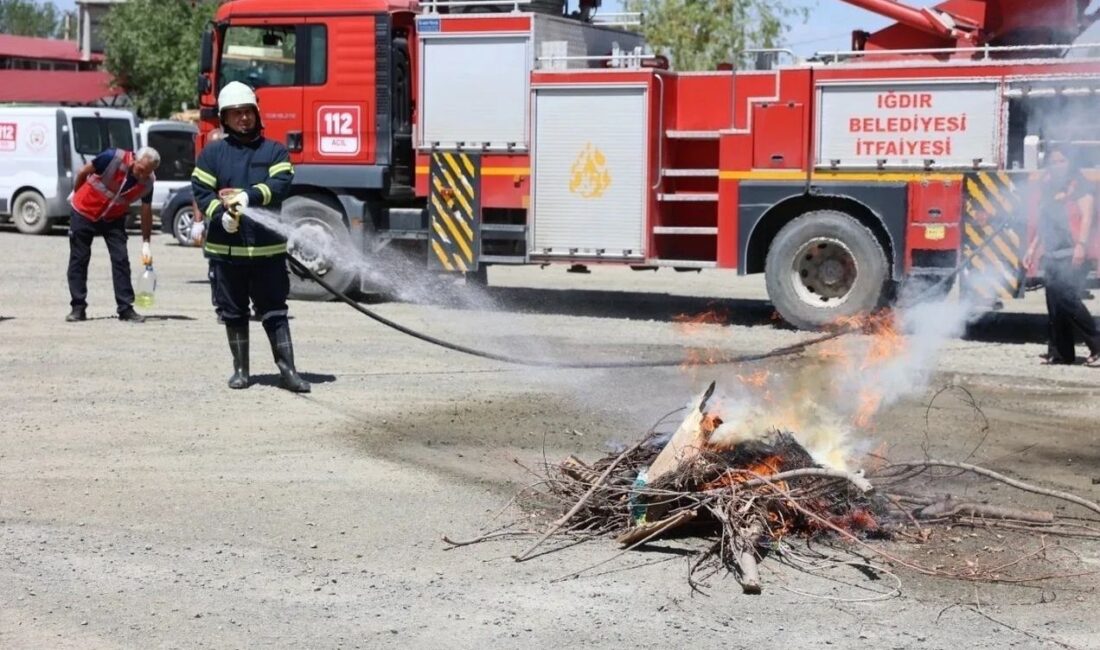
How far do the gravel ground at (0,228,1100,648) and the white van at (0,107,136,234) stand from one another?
12372 millimetres

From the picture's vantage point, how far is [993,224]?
41.3 feet

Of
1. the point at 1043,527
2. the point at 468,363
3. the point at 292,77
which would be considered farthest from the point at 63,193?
the point at 1043,527

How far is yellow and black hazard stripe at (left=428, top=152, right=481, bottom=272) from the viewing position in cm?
1462

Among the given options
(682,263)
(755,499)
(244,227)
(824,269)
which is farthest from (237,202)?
(824,269)

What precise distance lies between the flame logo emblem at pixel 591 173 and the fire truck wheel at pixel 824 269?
1847mm

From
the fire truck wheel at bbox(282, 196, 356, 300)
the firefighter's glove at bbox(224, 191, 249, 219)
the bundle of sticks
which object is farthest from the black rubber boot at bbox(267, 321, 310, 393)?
the fire truck wheel at bbox(282, 196, 356, 300)

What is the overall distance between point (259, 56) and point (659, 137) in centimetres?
457

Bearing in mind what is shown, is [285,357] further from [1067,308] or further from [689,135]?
[1067,308]

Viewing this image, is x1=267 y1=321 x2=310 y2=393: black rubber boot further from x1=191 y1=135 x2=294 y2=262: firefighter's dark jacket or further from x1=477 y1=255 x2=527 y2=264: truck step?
x1=477 y1=255 x2=527 y2=264: truck step

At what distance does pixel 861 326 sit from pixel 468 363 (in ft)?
12.2

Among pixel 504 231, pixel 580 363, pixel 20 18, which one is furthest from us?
pixel 20 18

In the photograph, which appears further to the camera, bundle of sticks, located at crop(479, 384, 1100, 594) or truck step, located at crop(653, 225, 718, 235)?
truck step, located at crop(653, 225, 718, 235)

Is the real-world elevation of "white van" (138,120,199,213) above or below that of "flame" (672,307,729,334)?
above

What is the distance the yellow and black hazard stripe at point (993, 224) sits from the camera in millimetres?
12539
